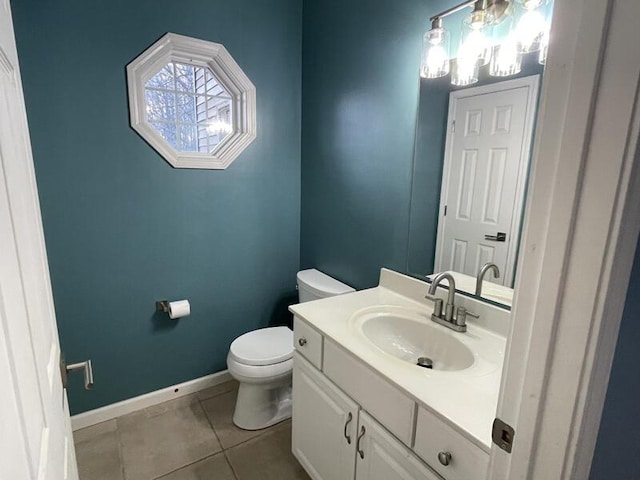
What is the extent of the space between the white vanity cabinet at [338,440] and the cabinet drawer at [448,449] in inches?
1.9

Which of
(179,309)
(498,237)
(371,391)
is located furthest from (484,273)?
(179,309)

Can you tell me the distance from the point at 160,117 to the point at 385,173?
128cm

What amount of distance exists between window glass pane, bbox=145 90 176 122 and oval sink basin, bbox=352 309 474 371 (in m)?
1.53

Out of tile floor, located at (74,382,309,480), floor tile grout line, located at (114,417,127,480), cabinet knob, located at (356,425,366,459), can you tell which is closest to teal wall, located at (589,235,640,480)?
cabinet knob, located at (356,425,366,459)

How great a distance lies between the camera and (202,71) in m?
2.03

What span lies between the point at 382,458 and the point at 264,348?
0.97 metres

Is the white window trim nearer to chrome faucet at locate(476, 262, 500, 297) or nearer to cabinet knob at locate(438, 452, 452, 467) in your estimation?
chrome faucet at locate(476, 262, 500, 297)

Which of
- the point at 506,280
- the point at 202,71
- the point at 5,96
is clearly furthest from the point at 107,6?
the point at 506,280

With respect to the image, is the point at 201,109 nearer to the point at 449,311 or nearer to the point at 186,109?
the point at 186,109

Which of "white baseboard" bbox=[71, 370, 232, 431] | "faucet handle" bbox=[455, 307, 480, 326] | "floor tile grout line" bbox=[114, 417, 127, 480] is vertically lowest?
"floor tile grout line" bbox=[114, 417, 127, 480]

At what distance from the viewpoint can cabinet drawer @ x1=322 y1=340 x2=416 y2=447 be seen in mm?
994

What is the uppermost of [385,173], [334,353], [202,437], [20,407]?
[385,173]

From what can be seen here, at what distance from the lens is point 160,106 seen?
6.34 ft

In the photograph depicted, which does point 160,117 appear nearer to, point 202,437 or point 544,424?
point 202,437
